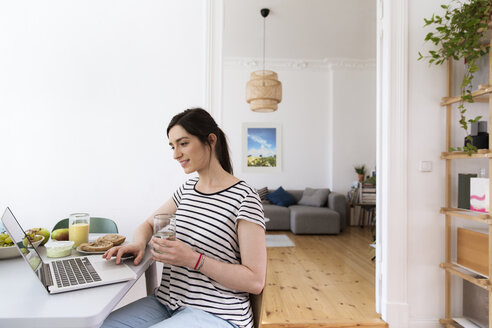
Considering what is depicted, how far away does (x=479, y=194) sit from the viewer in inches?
72.5

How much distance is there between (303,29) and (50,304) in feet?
15.2

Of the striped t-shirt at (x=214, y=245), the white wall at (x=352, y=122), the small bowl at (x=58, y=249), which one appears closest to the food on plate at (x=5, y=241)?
the small bowl at (x=58, y=249)

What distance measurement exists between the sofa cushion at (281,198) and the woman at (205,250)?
4.49m

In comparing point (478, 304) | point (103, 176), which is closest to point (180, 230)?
point (103, 176)

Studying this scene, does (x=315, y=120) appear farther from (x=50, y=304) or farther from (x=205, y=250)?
(x=50, y=304)

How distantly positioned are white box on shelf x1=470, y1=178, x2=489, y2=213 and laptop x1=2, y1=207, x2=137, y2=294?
1.94 meters

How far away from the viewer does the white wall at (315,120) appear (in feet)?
19.8

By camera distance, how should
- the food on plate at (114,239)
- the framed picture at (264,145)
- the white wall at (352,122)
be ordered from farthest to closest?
the framed picture at (264,145) → the white wall at (352,122) → the food on plate at (114,239)

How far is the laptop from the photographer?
2.89 ft

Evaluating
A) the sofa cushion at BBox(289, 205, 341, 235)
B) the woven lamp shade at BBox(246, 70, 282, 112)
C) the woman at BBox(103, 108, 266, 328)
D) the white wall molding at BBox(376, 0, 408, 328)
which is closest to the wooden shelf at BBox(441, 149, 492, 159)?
the white wall molding at BBox(376, 0, 408, 328)

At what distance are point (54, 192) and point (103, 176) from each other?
1.10ft

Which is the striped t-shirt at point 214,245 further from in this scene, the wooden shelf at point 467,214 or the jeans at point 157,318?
the wooden shelf at point 467,214

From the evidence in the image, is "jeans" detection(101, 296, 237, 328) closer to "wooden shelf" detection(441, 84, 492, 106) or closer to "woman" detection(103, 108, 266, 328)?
"woman" detection(103, 108, 266, 328)

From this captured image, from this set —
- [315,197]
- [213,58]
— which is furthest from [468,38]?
[315,197]
